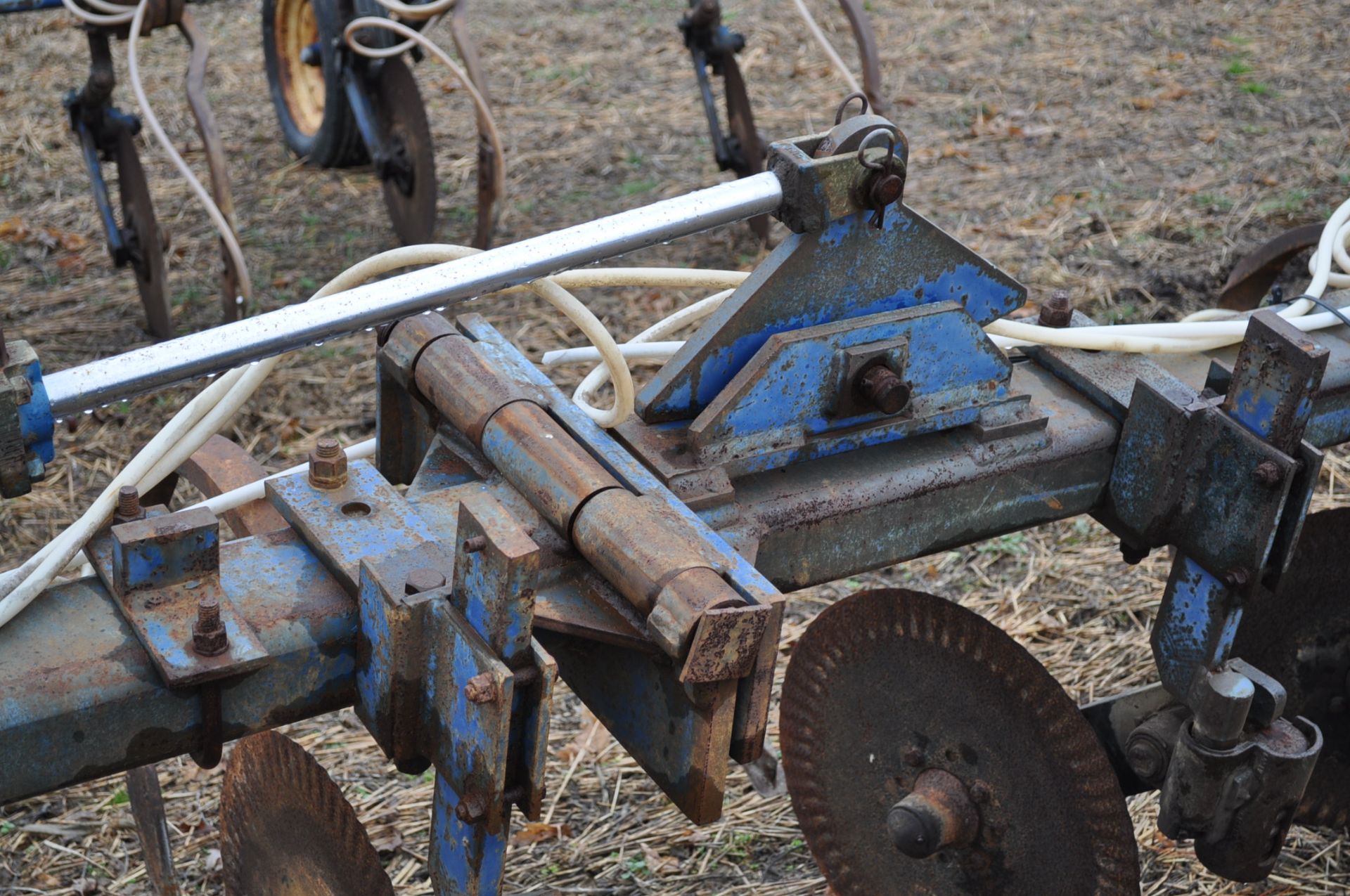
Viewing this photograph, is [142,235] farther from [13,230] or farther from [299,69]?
[299,69]

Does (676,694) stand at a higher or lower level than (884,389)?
lower

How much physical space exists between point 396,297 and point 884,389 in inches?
23.7

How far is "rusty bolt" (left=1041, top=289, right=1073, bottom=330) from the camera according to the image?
2170mm

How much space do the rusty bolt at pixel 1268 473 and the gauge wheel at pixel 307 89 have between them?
4.10 meters

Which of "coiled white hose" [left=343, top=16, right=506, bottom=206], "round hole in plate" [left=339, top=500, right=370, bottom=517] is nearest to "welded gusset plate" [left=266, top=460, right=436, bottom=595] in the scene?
"round hole in plate" [left=339, top=500, right=370, bottom=517]

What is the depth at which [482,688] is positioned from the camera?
1.40 meters

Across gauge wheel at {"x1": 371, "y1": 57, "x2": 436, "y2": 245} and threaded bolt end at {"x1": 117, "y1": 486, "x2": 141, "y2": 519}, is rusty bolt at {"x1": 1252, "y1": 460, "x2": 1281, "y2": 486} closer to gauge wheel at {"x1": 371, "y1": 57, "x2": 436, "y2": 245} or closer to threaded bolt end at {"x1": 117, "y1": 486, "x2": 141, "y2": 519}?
threaded bolt end at {"x1": 117, "y1": 486, "x2": 141, "y2": 519}

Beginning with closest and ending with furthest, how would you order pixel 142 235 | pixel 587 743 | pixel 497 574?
1. pixel 497 574
2. pixel 587 743
3. pixel 142 235

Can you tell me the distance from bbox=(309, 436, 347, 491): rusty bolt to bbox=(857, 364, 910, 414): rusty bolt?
25.2 inches

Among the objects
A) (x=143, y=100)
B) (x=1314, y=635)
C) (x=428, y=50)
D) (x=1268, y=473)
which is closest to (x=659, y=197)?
(x=428, y=50)

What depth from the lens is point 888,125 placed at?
174 centimetres

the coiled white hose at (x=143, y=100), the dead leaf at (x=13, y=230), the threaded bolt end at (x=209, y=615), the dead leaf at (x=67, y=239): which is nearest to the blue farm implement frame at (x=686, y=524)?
the threaded bolt end at (x=209, y=615)

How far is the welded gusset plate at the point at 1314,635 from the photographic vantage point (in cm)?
250

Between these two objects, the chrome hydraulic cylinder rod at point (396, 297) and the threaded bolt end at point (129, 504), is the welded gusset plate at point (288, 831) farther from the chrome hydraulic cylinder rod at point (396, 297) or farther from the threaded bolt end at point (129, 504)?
the chrome hydraulic cylinder rod at point (396, 297)
